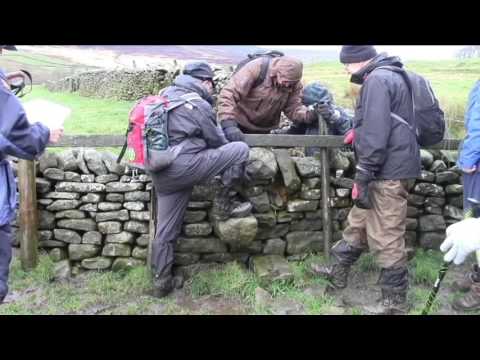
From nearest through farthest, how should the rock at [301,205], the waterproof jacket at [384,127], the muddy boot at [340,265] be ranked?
1. the waterproof jacket at [384,127]
2. the muddy boot at [340,265]
3. the rock at [301,205]

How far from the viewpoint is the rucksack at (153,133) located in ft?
13.8

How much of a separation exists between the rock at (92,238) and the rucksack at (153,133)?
3.87ft

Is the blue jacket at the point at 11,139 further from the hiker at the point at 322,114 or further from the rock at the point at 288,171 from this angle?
the hiker at the point at 322,114

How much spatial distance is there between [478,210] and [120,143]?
3525mm

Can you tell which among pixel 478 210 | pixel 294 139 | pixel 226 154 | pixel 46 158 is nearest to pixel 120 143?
pixel 46 158

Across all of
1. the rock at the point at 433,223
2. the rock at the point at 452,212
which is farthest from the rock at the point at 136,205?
the rock at the point at 452,212

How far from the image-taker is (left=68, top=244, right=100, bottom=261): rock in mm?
5082

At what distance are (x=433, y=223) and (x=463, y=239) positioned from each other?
2205 mm

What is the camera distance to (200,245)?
5062 mm

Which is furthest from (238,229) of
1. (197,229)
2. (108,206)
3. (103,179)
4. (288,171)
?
(103,179)

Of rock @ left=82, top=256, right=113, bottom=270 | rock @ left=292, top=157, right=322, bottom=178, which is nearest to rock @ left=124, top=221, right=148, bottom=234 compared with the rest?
rock @ left=82, top=256, right=113, bottom=270

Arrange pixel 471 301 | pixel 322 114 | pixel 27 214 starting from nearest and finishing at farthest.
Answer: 1. pixel 471 301
2. pixel 27 214
3. pixel 322 114

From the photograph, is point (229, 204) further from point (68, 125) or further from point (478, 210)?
point (68, 125)

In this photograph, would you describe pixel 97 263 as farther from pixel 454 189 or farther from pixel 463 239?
pixel 454 189
